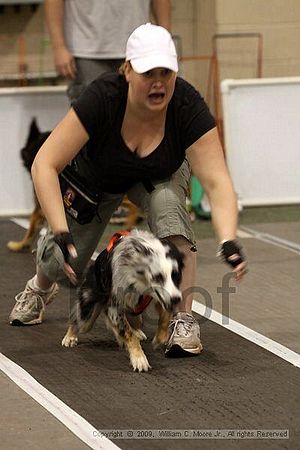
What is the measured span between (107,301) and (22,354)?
1.50 feet

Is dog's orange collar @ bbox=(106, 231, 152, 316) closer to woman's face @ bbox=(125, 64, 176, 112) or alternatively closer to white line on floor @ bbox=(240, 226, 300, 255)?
woman's face @ bbox=(125, 64, 176, 112)

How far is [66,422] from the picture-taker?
3.93m

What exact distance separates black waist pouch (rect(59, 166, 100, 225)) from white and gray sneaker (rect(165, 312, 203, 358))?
552 millimetres

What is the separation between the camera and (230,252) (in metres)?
4.31

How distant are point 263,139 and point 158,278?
3.91 metres

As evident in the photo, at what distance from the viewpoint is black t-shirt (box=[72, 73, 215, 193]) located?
15.0 feet

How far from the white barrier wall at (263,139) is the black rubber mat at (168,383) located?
9.45 feet

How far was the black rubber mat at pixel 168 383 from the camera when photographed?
390 centimetres

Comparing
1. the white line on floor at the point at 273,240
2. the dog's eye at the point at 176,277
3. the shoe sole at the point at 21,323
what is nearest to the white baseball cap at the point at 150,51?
the dog's eye at the point at 176,277

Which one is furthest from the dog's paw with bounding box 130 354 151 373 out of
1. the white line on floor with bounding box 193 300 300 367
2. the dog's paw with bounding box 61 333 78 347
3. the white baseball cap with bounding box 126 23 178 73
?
the white baseball cap with bounding box 126 23 178 73

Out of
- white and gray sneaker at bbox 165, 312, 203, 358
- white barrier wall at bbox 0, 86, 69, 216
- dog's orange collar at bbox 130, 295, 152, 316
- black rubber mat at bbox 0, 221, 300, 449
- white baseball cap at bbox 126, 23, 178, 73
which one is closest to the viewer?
black rubber mat at bbox 0, 221, 300, 449

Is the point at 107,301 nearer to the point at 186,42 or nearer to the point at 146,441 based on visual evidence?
the point at 146,441

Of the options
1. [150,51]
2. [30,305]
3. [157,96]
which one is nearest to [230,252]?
[157,96]

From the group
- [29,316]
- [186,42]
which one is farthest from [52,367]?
[186,42]
